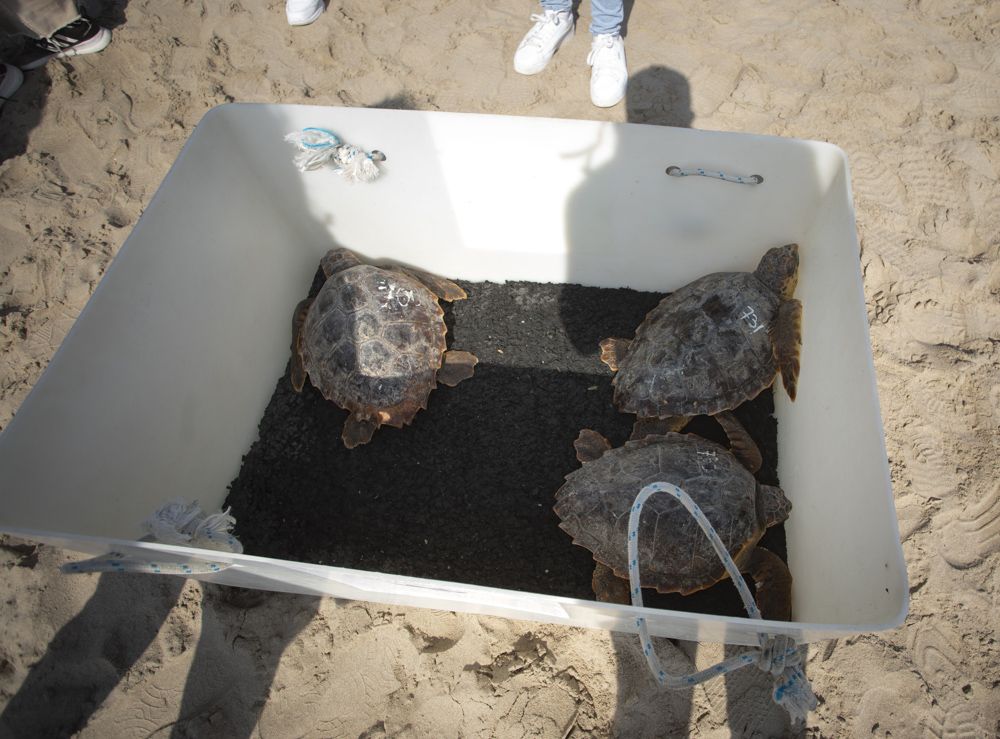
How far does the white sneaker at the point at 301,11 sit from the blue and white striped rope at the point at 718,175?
2303 mm

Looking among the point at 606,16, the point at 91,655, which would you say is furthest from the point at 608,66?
the point at 91,655

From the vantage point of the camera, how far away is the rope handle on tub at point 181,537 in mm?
1100

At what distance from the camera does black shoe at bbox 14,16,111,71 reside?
2758mm

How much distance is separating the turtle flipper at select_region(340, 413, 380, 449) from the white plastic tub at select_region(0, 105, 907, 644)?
369 mm

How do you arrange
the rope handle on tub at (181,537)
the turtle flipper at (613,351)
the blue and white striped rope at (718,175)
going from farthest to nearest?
the turtle flipper at (613,351) → the blue and white striped rope at (718,175) → the rope handle on tub at (181,537)

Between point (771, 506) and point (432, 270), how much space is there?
1.44m

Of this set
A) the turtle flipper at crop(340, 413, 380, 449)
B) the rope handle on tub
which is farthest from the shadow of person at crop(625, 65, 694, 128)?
the rope handle on tub

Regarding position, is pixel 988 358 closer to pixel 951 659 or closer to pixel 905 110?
pixel 951 659

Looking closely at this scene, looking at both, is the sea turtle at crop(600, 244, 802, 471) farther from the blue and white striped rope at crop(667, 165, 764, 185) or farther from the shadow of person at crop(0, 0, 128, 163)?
the shadow of person at crop(0, 0, 128, 163)

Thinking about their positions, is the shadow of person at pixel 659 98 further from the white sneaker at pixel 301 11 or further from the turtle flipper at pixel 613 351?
the white sneaker at pixel 301 11

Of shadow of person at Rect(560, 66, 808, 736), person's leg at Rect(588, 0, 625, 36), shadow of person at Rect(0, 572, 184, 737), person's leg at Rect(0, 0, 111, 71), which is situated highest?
person's leg at Rect(588, 0, 625, 36)

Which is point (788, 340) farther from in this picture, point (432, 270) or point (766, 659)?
point (432, 270)

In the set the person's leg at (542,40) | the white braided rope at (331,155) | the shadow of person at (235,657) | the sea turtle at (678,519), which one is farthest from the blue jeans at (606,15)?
the shadow of person at (235,657)

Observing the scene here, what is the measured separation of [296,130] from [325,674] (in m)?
1.64
